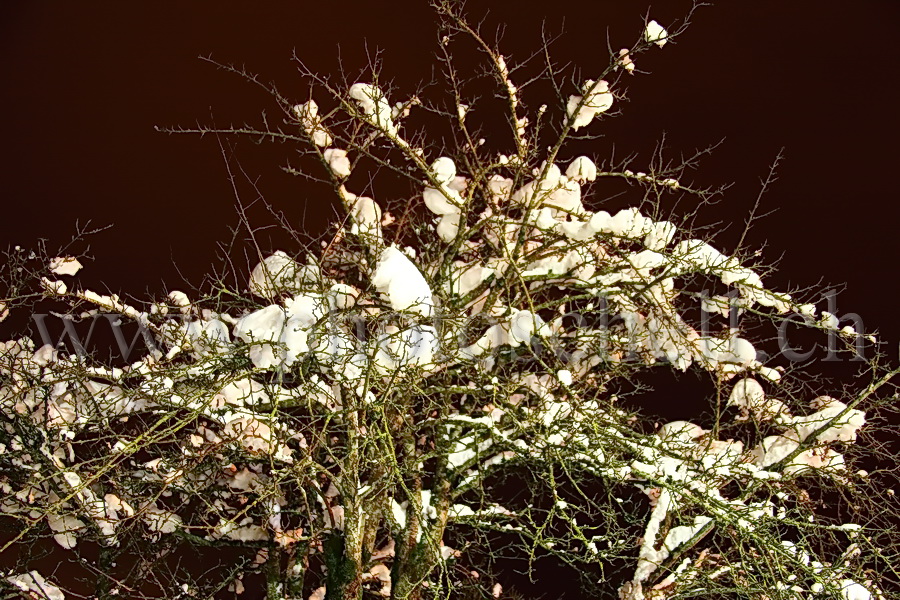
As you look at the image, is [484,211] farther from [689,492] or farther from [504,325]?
[689,492]

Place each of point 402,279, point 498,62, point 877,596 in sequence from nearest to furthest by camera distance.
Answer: point 402,279
point 498,62
point 877,596

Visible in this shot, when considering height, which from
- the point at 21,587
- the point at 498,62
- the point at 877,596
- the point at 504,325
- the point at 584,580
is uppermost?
the point at 498,62

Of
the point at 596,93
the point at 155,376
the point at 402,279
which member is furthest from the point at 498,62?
the point at 155,376

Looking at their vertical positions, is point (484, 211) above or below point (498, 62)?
below

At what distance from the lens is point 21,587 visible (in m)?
6.53

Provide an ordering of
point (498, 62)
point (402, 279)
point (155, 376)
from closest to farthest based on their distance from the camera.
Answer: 1. point (402, 279)
2. point (155, 376)
3. point (498, 62)

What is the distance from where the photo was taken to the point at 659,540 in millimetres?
7004

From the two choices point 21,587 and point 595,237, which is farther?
point 21,587

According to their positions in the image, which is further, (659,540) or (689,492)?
(659,540)

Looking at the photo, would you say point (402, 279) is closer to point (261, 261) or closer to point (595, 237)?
A: point (261, 261)

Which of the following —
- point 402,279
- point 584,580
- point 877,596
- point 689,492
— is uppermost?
point 402,279

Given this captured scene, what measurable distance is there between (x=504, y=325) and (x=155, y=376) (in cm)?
186

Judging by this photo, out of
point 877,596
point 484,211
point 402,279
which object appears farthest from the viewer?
point 484,211

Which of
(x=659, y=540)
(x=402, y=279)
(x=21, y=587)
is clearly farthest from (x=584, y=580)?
(x=21, y=587)
